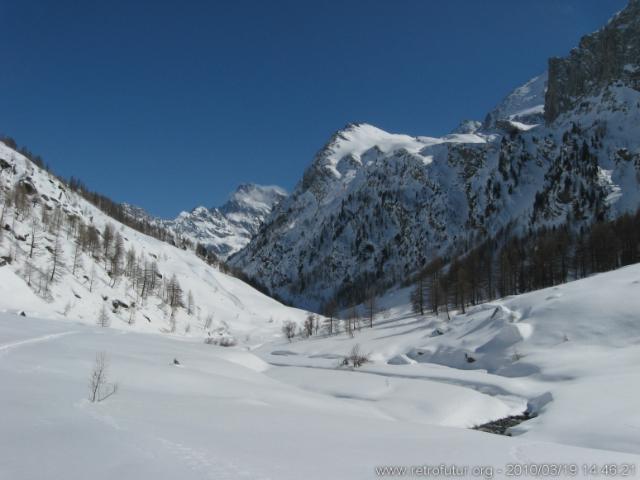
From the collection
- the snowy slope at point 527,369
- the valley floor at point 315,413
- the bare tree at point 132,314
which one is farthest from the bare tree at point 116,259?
the valley floor at point 315,413

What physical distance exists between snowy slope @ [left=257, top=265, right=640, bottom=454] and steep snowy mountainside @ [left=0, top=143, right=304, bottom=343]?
4287 centimetres

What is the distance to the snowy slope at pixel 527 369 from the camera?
23469mm

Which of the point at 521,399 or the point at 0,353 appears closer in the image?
the point at 0,353

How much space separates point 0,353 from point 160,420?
15.5m

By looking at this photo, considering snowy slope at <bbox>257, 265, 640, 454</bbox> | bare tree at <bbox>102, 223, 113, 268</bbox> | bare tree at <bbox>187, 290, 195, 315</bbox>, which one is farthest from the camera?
bare tree at <bbox>187, 290, 195, 315</bbox>

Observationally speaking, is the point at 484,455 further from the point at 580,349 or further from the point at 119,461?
the point at 580,349

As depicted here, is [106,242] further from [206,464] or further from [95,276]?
Result: [206,464]

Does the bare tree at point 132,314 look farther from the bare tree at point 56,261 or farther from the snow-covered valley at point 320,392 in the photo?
the bare tree at point 56,261

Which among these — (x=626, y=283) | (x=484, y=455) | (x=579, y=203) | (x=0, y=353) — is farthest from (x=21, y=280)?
(x=579, y=203)

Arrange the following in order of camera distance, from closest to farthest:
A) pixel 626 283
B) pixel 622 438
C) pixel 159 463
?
pixel 159 463
pixel 622 438
pixel 626 283

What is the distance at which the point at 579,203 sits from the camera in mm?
190625

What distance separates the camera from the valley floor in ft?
31.8

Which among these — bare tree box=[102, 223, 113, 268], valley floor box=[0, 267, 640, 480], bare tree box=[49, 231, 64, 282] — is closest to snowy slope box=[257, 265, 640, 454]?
valley floor box=[0, 267, 640, 480]

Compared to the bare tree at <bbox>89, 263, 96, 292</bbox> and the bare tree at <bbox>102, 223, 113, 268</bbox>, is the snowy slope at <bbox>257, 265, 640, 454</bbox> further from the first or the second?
the bare tree at <bbox>102, 223, 113, 268</bbox>
